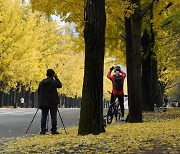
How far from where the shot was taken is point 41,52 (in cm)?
3294

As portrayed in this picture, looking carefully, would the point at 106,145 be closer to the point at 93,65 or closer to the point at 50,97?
the point at 93,65

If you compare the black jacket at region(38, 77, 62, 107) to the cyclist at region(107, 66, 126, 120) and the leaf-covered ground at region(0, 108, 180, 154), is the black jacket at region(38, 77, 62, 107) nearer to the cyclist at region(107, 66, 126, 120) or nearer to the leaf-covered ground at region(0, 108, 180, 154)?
the leaf-covered ground at region(0, 108, 180, 154)

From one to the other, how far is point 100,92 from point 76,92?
1618 inches

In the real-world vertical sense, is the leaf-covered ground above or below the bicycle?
below

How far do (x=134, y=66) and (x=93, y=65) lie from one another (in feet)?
15.1

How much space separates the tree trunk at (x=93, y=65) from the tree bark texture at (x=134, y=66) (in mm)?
4319

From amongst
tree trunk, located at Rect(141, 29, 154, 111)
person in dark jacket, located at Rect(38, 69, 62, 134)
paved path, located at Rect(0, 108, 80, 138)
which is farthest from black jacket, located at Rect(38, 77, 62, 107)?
tree trunk, located at Rect(141, 29, 154, 111)

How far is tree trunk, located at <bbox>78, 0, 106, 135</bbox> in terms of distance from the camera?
8.99m

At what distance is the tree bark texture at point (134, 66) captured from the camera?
43.8 feet

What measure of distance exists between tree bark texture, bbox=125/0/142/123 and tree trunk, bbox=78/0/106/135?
4319 millimetres

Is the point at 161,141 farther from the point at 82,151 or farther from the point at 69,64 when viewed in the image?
the point at 69,64

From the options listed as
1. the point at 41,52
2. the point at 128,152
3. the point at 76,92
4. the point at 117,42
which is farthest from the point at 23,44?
the point at 128,152

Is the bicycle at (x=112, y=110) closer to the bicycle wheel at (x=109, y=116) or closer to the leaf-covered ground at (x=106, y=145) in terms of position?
the bicycle wheel at (x=109, y=116)

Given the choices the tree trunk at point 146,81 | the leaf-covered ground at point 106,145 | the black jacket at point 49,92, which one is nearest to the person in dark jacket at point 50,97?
the black jacket at point 49,92
